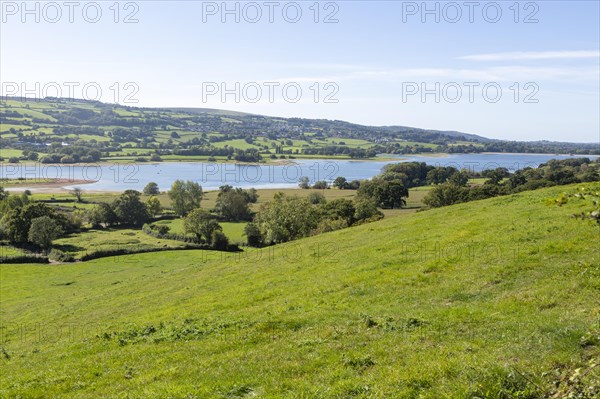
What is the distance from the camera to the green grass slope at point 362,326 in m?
11.8

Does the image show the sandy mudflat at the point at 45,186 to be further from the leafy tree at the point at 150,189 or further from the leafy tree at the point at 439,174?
the leafy tree at the point at 439,174

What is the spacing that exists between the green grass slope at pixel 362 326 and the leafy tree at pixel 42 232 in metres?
60.0

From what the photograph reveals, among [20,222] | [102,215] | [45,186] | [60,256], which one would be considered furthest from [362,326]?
[45,186]

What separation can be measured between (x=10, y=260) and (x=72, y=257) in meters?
9.07

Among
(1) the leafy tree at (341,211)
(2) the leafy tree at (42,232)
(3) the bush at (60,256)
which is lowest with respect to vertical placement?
(3) the bush at (60,256)

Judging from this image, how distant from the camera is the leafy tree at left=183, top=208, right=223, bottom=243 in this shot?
315ft

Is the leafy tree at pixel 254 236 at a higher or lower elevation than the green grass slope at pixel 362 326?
lower

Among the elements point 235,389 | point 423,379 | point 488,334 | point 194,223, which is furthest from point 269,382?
point 194,223

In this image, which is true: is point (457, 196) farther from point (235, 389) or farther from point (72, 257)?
point (235, 389)

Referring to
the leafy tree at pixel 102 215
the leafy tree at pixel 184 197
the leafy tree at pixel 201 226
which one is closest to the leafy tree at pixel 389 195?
the leafy tree at pixel 201 226

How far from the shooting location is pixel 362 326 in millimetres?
16938

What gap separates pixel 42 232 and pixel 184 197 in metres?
44.7

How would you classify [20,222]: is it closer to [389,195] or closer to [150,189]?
[150,189]

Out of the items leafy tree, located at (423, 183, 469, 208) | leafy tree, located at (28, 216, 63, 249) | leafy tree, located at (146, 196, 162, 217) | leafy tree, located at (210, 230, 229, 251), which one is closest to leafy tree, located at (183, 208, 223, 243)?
leafy tree, located at (210, 230, 229, 251)
